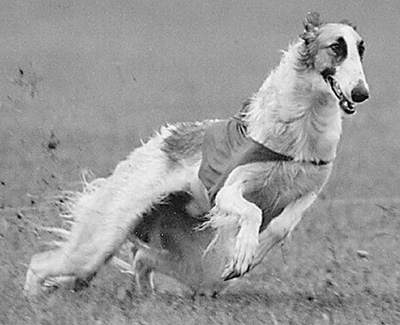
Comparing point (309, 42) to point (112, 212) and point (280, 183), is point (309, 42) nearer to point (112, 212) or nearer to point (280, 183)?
point (280, 183)

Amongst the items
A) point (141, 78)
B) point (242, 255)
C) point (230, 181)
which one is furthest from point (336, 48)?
point (141, 78)

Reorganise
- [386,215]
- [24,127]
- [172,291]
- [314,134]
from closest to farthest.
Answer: [314,134], [172,291], [386,215], [24,127]

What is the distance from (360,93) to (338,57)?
1.03 ft

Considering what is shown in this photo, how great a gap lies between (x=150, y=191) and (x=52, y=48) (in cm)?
1558

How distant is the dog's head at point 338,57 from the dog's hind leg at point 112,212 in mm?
873

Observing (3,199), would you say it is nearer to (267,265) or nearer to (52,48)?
(267,265)

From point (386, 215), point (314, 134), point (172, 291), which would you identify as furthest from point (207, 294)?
point (386, 215)

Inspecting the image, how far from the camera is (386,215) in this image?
34.3ft

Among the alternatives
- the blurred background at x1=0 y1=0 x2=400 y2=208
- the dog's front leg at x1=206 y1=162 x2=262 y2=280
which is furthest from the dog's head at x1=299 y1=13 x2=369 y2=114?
the blurred background at x1=0 y1=0 x2=400 y2=208

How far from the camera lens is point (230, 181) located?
7371mm

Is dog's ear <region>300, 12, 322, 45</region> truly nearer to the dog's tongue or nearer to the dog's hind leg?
the dog's tongue

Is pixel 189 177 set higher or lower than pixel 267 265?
higher

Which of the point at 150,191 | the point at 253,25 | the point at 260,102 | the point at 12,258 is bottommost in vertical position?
the point at 253,25

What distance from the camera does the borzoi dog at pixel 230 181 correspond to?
7309mm
